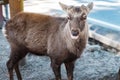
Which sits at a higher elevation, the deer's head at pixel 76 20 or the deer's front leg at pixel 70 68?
the deer's head at pixel 76 20

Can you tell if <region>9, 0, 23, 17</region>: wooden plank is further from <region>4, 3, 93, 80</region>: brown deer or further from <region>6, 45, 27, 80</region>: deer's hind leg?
<region>6, 45, 27, 80</region>: deer's hind leg

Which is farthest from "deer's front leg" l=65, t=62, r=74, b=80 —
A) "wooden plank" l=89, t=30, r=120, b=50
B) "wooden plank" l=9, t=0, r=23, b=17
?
"wooden plank" l=89, t=30, r=120, b=50

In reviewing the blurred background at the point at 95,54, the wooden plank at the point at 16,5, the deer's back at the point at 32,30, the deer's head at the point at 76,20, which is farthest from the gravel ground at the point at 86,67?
the deer's head at the point at 76,20

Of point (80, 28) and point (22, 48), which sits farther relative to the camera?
point (22, 48)

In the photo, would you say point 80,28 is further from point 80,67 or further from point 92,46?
point 92,46

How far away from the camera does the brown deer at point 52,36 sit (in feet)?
16.3

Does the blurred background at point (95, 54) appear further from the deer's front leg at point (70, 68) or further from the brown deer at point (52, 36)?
the brown deer at point (52, 36)

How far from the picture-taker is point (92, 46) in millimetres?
8070

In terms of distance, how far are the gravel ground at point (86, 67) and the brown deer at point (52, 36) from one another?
0.54 metres

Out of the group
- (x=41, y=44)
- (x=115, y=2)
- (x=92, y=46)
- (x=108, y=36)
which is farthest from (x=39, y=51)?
(x=115, y=2)

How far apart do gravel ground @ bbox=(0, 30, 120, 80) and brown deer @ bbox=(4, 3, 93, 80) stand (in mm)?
544

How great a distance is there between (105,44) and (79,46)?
310 cm

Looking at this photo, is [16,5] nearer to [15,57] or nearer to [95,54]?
[15,57]

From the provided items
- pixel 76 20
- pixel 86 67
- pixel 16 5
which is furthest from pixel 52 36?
pixel 86 67
